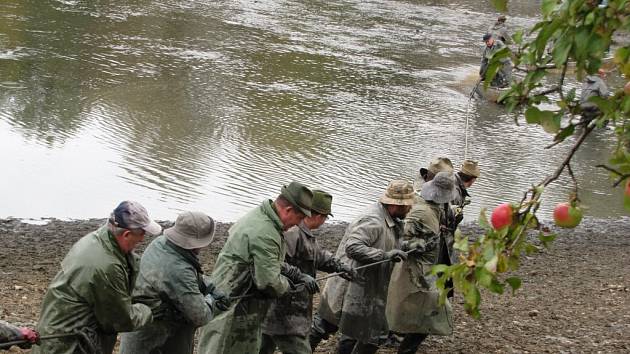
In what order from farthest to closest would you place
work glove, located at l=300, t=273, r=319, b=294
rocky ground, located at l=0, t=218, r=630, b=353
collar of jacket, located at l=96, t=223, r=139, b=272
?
1. rocky ground, located at l=0, t=218, r=630, b=353
2. work glove, located at l=300, t=273, r=319, b=294
3. collar of jacket, located at l=96, t=223, r=139, b=272

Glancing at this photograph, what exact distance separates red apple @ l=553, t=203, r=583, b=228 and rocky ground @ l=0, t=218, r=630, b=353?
16.6 ft

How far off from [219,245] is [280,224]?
5123mm

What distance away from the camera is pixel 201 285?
6.36 metres

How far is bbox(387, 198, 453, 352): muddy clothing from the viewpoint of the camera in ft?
26.9

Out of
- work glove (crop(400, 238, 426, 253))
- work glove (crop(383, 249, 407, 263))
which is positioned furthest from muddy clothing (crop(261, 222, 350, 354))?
work glove (crop(400, 238, 426, 253))

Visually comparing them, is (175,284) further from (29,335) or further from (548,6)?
(548,6)

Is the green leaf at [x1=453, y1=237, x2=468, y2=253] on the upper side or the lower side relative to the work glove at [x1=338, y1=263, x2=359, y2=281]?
upper

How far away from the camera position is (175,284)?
610 centimetres

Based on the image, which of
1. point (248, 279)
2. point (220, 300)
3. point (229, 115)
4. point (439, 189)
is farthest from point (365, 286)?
point (229, 115)

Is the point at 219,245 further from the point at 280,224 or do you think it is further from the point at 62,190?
the point at 280,224

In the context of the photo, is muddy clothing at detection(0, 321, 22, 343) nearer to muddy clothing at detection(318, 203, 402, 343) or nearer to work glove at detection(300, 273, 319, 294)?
work glove at detection(300, 273, 319, 294)

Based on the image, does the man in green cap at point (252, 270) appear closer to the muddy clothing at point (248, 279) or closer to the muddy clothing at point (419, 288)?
the muddy clothing at point (248, 279)

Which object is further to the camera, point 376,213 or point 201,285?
point 376,213

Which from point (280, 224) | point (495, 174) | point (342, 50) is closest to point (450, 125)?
point (495, 174)
